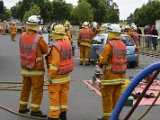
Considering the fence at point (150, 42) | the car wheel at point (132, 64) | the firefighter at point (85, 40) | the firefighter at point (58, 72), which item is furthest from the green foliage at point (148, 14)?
the firefighter at point (58, 72)

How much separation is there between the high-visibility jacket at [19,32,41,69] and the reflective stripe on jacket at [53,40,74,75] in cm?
54

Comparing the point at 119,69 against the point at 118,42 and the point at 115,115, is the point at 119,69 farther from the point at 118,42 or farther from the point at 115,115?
the point at 115,115

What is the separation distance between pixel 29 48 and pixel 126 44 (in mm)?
10159

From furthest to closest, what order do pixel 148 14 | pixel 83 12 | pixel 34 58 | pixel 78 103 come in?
pixel 83 12
pixel 148 14
pixel 78 103
pixel 34 58

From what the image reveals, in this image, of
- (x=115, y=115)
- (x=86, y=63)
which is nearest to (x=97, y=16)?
(x=86, y=63)

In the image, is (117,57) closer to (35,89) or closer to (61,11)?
(35,89)

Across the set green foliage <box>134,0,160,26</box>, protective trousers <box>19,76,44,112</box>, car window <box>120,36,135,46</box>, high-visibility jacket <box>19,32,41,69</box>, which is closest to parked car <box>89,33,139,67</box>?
car window <box>120,36,135,46</box>

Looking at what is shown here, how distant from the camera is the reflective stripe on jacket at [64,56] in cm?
789

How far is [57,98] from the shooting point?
7859mm

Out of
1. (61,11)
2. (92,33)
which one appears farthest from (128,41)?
(61,11)

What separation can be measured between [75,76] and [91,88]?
9.91 feet

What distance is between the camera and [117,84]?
8094mm

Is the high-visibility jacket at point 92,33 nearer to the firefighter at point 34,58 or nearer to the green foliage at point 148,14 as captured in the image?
the firefighter at point 34,58

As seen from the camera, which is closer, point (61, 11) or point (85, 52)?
point (85, 52)
